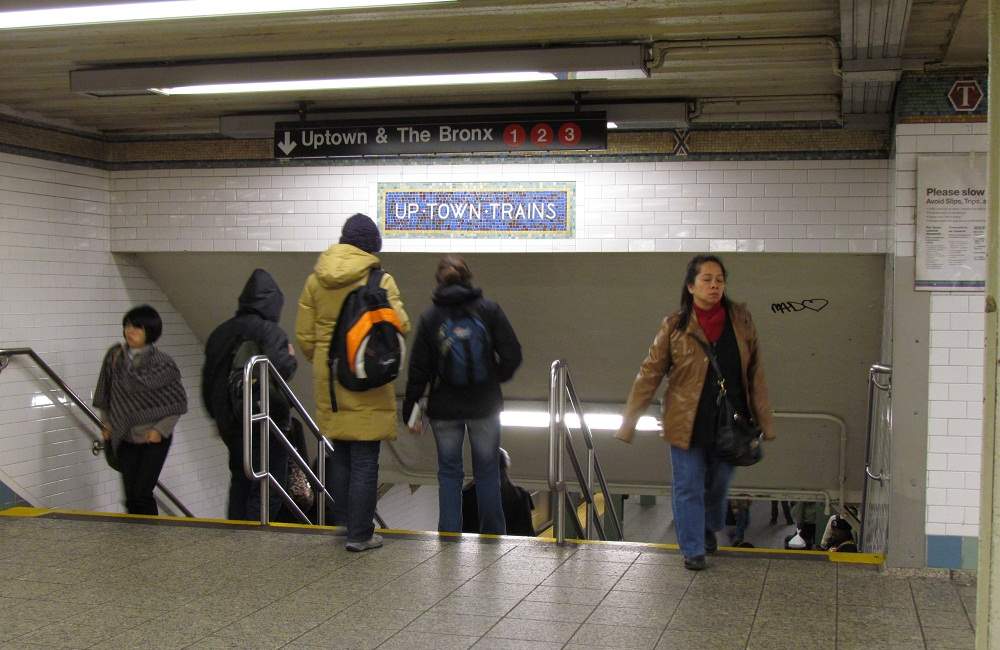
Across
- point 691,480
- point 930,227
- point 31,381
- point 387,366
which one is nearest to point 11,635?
point 387,366

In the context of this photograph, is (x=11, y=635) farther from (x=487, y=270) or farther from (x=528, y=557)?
(x=487, y=270)

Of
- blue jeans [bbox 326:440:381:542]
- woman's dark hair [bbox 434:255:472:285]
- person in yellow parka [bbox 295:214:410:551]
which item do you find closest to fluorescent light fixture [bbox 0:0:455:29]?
person in yellow parka [bbox 295:214:410:551]

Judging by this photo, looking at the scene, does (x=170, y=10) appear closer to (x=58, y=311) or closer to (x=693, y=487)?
(x=693, y=487)

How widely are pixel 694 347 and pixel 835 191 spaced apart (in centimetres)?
271

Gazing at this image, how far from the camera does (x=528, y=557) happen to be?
5395mm

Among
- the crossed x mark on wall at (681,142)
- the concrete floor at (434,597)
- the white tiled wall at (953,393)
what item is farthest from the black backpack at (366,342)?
the crossed x mark on wall at (681,142)

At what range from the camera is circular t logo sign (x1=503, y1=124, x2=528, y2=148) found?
660cm

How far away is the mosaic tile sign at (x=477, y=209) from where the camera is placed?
7598mm

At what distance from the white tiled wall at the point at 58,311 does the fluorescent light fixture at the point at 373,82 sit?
1908 mm

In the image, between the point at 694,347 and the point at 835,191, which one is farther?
the point at 835,191

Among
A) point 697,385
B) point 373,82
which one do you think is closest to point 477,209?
point 373,82

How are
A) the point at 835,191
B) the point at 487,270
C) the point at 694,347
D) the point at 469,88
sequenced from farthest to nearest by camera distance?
the point at 487,270, the point at 835,191, the point at 469,88, the point at 694,347

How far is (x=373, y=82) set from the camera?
19.7ft

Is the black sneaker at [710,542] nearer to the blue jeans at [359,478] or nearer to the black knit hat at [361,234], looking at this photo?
the blue jeans at [359,478]
